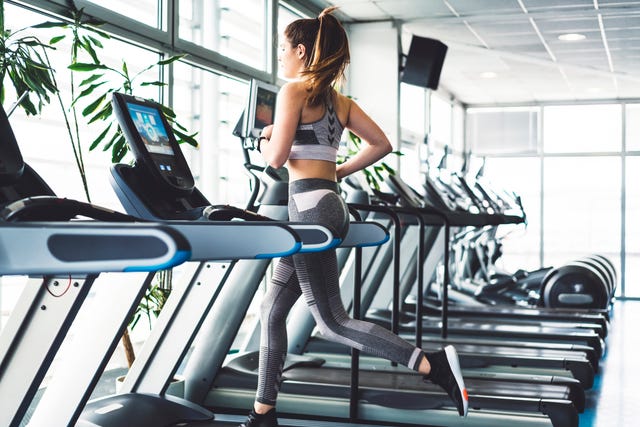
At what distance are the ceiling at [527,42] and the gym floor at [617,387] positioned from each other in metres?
2.77

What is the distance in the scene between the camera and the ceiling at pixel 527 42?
23.3 ft

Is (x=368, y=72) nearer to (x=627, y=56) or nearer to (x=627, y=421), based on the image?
(x=627, y=56)


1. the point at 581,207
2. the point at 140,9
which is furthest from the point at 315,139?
the point at 581,207

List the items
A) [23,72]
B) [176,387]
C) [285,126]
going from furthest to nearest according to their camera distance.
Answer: [176,387] < [23,72] < [285,126]

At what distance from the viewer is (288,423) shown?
3467 millimetres

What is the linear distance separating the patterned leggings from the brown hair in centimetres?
29

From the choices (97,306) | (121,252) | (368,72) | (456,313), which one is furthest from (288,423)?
(368,72)

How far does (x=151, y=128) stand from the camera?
2555 millimetres

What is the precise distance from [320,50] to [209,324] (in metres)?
1.65

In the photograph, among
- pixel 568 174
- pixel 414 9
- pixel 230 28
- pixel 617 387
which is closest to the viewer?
pixel 617 387

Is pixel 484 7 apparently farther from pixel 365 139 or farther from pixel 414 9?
pixel 365 139

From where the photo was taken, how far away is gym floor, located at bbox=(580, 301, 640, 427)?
375cm

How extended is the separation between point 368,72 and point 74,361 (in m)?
5.71

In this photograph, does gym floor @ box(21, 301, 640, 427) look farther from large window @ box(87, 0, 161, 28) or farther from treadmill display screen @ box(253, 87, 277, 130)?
large window @ box(87, 0, 161, 28)
